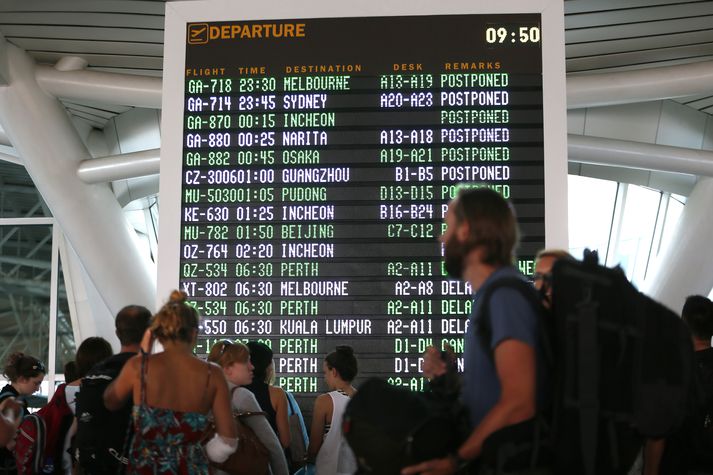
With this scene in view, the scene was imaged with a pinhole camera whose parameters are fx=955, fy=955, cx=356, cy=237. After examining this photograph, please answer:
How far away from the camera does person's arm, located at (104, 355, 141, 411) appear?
4.37 meters

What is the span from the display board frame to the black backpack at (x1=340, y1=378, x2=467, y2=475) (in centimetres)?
444

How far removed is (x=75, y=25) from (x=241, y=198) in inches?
179

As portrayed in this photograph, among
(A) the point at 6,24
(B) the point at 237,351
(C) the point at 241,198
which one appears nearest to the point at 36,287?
(A) the point at 6,24

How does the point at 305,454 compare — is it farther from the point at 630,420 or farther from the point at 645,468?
the point at 630,420

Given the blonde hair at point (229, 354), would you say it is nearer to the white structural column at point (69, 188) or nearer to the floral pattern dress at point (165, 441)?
the floral pattern dress at point (165, 441)

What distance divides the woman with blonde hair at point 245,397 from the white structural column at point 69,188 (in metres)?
7.40

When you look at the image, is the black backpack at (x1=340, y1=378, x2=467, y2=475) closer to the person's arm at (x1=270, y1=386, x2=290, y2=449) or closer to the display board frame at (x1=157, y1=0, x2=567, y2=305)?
the person's arm at (x1=270, y1=386, x2=290, y2=449)

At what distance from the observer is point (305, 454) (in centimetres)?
677

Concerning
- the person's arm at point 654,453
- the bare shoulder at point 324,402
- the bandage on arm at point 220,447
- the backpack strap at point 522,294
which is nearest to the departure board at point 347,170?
the bare shoulder at point 324,402

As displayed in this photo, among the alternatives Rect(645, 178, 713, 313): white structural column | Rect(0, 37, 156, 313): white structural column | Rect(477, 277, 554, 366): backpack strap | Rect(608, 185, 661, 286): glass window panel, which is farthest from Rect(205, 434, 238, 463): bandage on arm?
Rect(608, 185, 661, 286): glass window panel

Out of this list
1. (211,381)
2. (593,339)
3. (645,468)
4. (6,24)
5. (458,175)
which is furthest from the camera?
(6,24)

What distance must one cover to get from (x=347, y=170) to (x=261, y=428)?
2.71 meters

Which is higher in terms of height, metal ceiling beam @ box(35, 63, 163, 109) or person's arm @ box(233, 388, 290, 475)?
metal ceiling beam @ box(35, 63, 163, 109)

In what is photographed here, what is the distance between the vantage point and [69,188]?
13.3 m
